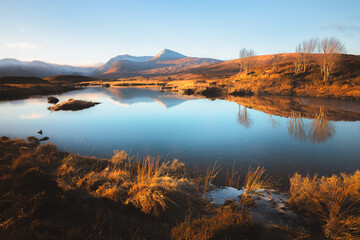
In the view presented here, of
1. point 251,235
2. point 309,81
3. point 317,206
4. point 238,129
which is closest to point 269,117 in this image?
point 238,129

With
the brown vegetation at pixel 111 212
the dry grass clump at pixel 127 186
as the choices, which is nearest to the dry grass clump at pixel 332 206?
the brown vegetation at pixel 111 212

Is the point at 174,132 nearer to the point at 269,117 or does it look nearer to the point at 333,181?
the point at 333,181

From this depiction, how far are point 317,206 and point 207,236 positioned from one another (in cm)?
330

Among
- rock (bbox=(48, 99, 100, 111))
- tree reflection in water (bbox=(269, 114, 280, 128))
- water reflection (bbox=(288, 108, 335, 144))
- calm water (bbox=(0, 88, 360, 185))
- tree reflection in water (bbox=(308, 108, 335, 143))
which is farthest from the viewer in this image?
rock (bbox=(48, 99, 100, 111))

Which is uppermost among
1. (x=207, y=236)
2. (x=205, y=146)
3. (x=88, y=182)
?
(x=207, y=236)

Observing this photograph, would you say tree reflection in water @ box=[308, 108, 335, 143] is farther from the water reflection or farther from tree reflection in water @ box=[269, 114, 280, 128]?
tree reflection in water @ box=[269, 114, 280, 128]

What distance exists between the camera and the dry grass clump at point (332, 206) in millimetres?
3350

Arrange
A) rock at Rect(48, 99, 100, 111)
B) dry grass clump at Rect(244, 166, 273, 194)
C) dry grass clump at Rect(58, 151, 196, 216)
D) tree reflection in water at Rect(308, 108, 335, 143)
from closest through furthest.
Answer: dry grass clump at Rect(58, 151, 196, 216) < dry grass clump at Rect(244, 166, 273, 194) < tree reflection in water at Rect(308, 108, 335, 143) < rock at Rect(48, 99, 100, 111)

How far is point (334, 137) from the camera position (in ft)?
36.9

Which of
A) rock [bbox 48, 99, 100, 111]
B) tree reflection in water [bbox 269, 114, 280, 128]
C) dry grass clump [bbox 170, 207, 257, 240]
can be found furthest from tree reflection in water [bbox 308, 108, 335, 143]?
rock [bbox 48, 99, 100, 111]

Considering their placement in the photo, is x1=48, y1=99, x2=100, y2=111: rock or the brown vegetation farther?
x1=48, y1=99, x2=100, y2=111: rock

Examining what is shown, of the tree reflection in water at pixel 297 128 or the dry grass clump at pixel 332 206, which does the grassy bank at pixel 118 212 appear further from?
the tree reflection in water at pixel 297 128

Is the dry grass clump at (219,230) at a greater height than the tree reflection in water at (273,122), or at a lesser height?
greater

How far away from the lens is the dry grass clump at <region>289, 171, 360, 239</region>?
335 centimetres
